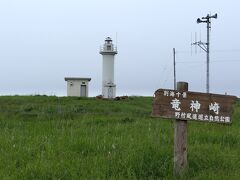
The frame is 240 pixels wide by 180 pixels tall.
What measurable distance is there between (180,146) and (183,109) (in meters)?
0.53

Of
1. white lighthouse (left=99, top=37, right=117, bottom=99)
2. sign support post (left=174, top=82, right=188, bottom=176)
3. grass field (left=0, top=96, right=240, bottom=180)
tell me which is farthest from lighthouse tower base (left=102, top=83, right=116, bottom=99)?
sign support post (left=174, top=82, right=188, bottom=176)

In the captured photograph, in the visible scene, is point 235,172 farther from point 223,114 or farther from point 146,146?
point 146,146

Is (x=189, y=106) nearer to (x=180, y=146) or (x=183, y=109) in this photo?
(x=183, y=109)

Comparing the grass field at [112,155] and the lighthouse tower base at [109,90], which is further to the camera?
the lighthouse tower base at [109,90]

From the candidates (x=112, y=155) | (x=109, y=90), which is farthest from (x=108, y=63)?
(x=112, y=155)

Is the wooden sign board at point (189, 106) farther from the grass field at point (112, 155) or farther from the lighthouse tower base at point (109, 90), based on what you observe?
the lighthouse tower base at point (109, 90)

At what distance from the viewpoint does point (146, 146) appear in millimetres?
7828

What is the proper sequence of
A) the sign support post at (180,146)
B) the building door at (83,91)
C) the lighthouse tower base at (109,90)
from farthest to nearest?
the building door at (83,91), the lighthouse tower base at (109,90), the sign support post at (180,146)

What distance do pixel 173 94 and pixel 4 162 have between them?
9.39ft

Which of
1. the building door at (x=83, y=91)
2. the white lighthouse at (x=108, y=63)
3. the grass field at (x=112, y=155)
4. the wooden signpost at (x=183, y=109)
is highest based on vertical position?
the white lighthouse at (x=108, y=63)

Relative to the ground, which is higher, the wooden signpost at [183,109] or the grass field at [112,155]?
the wooden signpost at [183,109]

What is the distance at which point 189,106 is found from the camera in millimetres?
6777

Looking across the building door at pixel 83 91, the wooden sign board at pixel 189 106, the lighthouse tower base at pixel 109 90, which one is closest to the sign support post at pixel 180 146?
the wooden sign board at pixel 189 106

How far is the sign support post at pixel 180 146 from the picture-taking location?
262 inches
